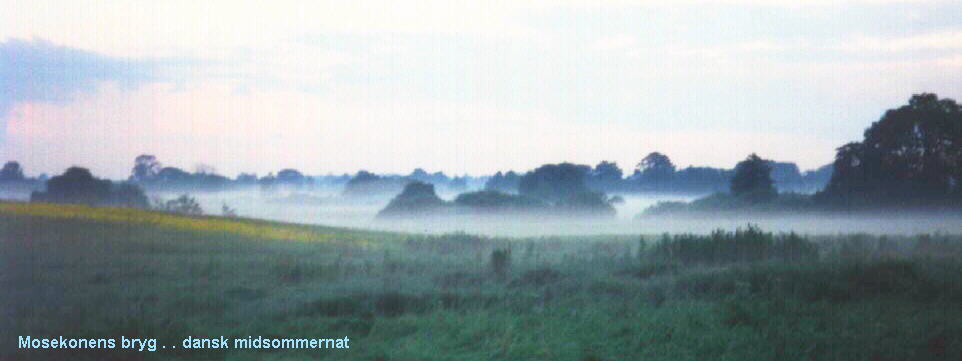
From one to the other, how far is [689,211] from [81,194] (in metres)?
12.7

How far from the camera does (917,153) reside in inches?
540

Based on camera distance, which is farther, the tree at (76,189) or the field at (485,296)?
the tree at (76,189)

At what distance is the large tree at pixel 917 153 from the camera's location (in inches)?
532

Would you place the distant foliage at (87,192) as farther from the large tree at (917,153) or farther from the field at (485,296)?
the large tree at (917,153)

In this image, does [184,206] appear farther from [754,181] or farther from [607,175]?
[754,181]

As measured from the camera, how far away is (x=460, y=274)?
12352 millimetres

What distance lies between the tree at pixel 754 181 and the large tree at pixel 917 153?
2.12 meters

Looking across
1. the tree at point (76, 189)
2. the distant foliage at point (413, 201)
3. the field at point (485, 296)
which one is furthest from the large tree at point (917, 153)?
the tree at point (76, 189)

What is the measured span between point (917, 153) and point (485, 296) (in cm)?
838

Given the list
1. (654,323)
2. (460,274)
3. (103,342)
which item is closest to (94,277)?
(103,342)

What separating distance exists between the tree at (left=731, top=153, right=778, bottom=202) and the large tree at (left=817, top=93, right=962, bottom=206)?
2124 millimetres

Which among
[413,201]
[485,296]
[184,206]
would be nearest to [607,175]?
[413,201]

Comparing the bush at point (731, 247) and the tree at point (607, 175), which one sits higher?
the tree at point (607, 175)

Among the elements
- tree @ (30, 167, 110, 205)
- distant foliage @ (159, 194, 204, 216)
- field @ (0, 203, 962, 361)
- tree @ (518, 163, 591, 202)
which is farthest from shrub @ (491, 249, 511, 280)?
distant foliage @ (159, 194, 204, 216)
